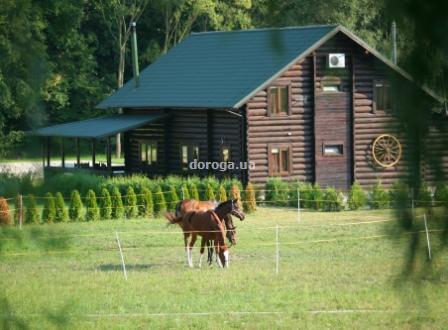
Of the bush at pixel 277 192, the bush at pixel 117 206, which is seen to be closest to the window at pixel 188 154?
the bush at pixel 277 192

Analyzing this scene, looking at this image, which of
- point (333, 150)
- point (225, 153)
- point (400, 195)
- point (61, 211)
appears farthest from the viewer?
point (333, 150)

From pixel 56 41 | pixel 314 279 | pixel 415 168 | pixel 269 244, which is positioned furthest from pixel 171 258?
pixel 415 168

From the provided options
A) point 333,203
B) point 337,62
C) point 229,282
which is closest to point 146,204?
point 333,203

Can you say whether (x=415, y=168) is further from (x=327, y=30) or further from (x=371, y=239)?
(x=327, y=30)

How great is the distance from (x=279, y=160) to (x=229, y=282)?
48.8 ft

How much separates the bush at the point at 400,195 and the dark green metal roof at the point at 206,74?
87.3 feet

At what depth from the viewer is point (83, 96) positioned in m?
33.6

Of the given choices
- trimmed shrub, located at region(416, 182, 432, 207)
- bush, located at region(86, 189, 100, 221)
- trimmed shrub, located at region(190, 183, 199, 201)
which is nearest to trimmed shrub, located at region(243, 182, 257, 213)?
trimmed shrub, located at region(190, 183, 199, 201)

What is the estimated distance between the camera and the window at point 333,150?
1272 inches

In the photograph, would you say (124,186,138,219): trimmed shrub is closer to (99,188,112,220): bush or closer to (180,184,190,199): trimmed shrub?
(99,188,112,220): bush

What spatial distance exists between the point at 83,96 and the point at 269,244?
45.1 ft

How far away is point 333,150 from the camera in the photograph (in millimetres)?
32406

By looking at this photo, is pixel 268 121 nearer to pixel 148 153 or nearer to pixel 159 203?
pixel 148 153

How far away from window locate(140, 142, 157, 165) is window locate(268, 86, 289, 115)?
4822 mm
